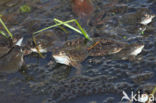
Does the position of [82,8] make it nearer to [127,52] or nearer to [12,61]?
[127,52]

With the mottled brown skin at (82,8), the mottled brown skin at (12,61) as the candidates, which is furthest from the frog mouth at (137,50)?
the mottled brown skin at (12,61)

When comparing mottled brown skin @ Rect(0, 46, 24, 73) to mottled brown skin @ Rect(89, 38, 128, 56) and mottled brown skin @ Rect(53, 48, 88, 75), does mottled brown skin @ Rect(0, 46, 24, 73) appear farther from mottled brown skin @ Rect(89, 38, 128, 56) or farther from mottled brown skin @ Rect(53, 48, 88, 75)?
mottled brown skin @ Rect(89, 38, 128, 56)

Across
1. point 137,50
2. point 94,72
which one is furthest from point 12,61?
point 137,50

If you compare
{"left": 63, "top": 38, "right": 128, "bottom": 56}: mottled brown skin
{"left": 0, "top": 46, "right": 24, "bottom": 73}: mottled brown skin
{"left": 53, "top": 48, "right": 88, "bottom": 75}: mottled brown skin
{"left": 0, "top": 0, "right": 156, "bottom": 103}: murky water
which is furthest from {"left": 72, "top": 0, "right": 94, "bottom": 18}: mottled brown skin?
{"left": 0, "top": 46, "right": 24, "bottom": 73}: mottled brown skin

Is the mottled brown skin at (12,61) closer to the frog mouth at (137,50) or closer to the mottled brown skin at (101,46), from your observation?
the mottled brown skin at (101,46)

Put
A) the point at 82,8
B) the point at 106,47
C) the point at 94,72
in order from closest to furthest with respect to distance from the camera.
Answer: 1. the point at 94,72
2. the point at 106,47
3. the point at 82,8

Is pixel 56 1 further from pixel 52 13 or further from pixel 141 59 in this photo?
pixel 141 59
